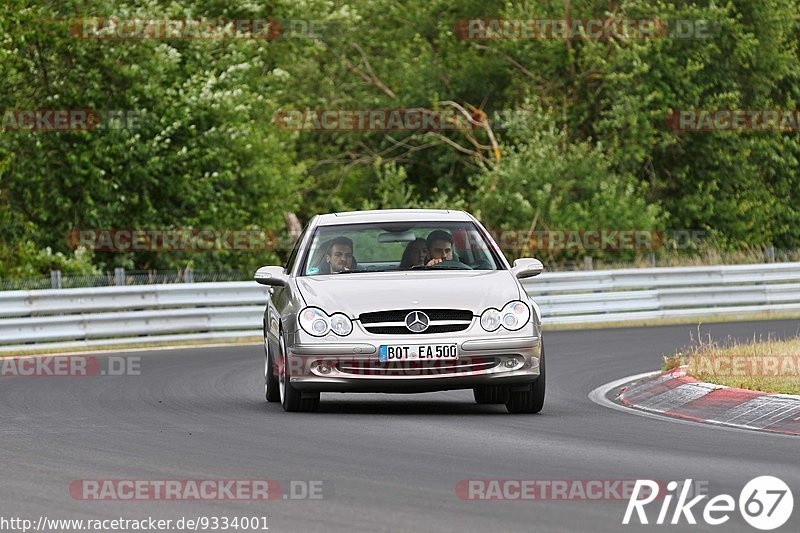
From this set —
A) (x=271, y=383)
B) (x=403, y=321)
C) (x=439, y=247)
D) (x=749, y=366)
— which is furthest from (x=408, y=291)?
(x=749, y=366)

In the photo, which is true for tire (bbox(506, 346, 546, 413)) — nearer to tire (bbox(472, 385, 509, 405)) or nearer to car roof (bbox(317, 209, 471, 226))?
tire (bbox(472, 385, 509, 405))

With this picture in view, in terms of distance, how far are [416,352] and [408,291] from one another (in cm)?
52

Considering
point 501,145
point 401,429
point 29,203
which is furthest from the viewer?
point 501,145

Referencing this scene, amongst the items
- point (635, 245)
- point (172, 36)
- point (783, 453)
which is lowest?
point (635, 245)

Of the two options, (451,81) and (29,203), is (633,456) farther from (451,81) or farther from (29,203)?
(451,81)

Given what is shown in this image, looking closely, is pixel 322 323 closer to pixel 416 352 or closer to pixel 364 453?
pixel 416 352

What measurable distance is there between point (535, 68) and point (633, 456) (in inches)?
1485

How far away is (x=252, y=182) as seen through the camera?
38969mm

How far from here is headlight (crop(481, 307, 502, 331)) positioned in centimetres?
1304

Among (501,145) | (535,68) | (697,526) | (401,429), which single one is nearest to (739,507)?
(697,526)

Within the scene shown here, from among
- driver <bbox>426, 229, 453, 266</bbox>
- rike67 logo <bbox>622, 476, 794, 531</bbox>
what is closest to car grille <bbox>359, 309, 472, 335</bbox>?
driver <bbox>426, 229, 453, 266</bbox>

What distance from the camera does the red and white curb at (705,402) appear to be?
40.8ft

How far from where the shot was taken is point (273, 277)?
14250 millimetres

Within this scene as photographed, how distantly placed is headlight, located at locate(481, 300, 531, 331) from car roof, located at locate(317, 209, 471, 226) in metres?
1.65
